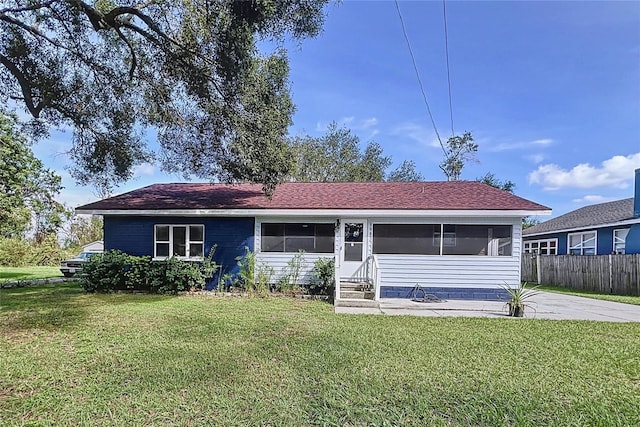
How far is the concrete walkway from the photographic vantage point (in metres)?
8.59

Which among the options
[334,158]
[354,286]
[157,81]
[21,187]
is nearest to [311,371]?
[354,286]

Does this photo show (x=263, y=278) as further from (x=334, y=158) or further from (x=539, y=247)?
(x=334, y=158)

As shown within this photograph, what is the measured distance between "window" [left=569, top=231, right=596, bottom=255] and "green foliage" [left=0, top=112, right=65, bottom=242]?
3061cm

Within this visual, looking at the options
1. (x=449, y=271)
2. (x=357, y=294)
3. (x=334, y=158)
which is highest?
(x=334, y=158)

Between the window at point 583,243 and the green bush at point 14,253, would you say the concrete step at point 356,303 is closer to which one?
the window at point 583,243

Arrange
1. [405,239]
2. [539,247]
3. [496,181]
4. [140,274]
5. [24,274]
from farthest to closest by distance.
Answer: [496,181]
[539,247]
[24,274]
[405,239]
[140,274]

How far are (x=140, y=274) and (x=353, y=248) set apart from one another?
22.2 feet

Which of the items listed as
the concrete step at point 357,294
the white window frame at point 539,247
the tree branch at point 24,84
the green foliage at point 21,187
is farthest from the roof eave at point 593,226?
the green foliage at point 21,187

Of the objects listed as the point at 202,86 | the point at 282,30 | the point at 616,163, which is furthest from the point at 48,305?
the point at 616,163

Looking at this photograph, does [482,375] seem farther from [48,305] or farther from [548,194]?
[548,194]

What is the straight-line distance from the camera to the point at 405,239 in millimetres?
11320

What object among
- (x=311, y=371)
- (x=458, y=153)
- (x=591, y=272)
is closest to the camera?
(x=311, y=371)

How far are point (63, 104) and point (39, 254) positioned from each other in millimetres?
18737

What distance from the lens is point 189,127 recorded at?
32.0 feet
